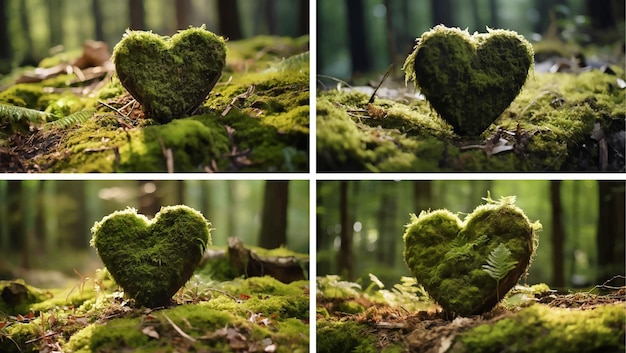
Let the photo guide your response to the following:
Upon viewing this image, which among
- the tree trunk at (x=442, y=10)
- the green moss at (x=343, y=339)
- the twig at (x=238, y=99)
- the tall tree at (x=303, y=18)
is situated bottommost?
the green moss at (x=343, y=339)

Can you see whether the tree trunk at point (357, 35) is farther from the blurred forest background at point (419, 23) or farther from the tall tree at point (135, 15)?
the tall tree at point (135, 15)

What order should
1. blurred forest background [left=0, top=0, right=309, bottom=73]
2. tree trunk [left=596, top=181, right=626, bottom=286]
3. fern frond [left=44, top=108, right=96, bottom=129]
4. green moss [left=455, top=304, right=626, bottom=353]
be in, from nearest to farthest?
green moss [left=455, top=304, right=626, bottom=353] → fern frond [left=44, top=108, right=96, bottom=129] → tree trunk [left=596, top=181, right=626, bottom=286] → blurred forest background [left=0, top=0, right=309, bottom=73]

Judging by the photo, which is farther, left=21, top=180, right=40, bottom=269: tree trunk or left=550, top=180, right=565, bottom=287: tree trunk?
left=21, top=180, right=40, bottom=269: tree trunk

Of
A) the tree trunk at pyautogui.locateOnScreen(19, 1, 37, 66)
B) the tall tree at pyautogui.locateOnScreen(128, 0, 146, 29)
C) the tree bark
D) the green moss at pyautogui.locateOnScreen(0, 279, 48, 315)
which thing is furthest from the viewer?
the tree trunk at pyautogui.locateOnScreen(19, 1, 37, 66)

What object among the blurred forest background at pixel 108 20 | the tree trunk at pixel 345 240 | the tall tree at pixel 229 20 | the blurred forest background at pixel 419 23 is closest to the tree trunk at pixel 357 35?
the blurred forest background at pixel 419 23

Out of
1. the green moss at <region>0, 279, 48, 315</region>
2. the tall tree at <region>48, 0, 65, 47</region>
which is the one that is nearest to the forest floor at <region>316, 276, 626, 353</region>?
the green moss at <region>0, 279, 48, 315</region>

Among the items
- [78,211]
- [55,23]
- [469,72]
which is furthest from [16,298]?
[55,23]

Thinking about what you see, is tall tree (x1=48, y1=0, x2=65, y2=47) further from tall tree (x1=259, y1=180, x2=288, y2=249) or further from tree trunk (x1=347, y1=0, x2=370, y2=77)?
tall tree (x1=259, y1=180, x2=288, y2=249)

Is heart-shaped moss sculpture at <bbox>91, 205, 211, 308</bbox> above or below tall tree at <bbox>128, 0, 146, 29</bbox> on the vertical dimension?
below
